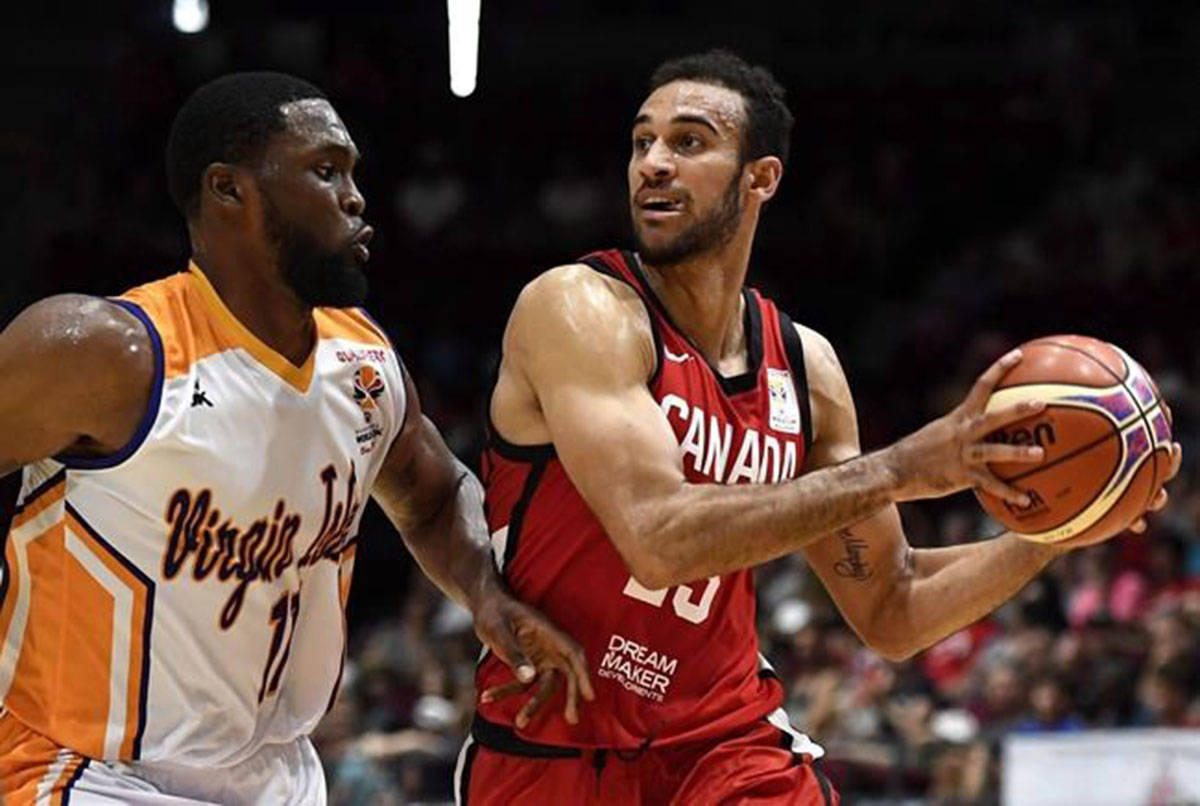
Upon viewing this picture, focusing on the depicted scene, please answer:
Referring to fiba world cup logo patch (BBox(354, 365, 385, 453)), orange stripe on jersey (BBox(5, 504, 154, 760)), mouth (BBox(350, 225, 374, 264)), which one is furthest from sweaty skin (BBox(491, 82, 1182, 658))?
orange stripe on jersey (BBox(5, 504, 154, 760))

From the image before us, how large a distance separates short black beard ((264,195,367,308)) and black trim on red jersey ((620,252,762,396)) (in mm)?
707

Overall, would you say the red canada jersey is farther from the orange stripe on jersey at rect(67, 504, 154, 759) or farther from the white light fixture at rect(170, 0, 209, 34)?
the white light fixture at rect(170, 0, 209, 34)

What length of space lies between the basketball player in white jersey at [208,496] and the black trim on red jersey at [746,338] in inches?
26.6

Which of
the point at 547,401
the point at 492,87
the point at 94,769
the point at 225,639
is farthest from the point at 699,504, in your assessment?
the point at 492,87

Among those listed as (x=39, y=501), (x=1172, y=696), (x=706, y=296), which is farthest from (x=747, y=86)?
(x=1172, y=696)

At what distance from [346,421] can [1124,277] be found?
1098 centimetres

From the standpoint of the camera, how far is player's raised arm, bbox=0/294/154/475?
411 cm

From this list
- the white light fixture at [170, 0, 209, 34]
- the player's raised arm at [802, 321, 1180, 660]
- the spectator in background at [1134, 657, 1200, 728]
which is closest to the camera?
the player's raised arm at [802, 321, 1180, 660]

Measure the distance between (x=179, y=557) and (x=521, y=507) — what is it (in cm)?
83

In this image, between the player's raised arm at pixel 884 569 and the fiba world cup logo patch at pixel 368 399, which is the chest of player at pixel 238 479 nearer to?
the fiba world cup logo patch at pixel 368 399

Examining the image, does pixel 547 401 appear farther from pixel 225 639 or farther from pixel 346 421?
pixel 225 639

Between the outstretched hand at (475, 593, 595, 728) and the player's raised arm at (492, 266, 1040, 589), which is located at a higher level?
the player's raised arm at (492, 266, 1040, 589)

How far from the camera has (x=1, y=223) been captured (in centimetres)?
1816

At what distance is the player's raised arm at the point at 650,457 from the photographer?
161 inches
